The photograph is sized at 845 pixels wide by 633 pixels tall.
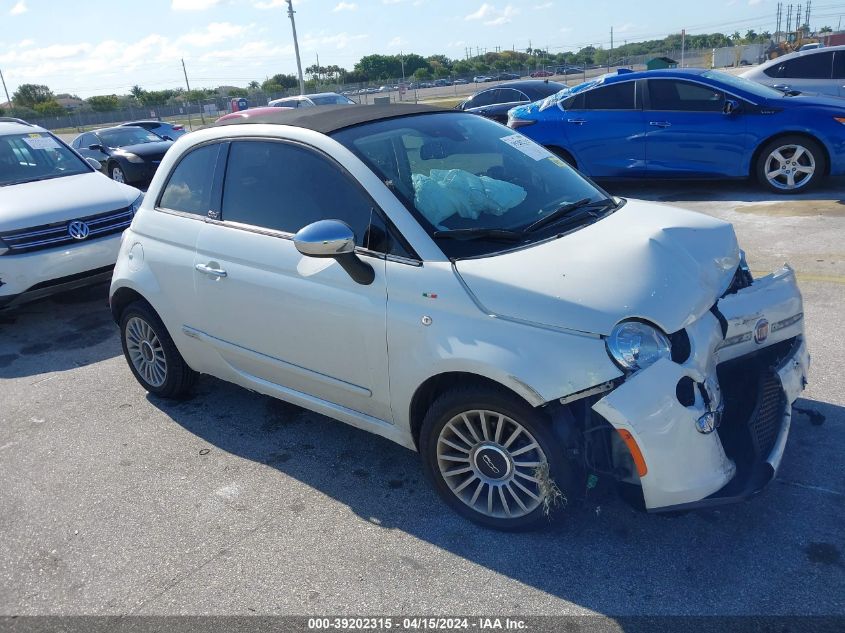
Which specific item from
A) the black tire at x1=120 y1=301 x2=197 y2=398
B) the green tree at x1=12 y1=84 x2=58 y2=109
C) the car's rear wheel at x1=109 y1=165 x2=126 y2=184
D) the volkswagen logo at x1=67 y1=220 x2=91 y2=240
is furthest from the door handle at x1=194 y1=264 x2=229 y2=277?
the green tree at x1=12 y1=84 x2=58 y2=109

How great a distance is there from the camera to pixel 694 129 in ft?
29.1

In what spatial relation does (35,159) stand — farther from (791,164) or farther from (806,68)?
(806,68)

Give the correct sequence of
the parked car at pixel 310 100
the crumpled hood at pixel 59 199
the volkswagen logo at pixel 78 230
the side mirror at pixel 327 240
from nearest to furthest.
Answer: the side mirror at pixel 327 240, the crumpled hood at pixel 59 199, the volkswagen logo at pixel 78 230, the parked car at pixel 310 100

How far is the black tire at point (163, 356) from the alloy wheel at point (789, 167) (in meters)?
7.32

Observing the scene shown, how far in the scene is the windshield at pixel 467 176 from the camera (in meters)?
3.29

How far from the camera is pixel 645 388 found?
2615 millimetres

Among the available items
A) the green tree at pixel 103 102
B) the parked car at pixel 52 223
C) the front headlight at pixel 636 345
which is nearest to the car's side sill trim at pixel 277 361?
the front headlight at pixel 636 345

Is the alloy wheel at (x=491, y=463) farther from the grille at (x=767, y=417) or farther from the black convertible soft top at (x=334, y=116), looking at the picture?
the black convertible soft top at (x=334, y=116)

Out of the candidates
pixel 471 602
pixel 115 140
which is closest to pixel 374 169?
pixel 471 602

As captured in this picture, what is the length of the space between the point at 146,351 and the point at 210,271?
1.19 metres

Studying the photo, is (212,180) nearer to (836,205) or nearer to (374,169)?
(374,169)

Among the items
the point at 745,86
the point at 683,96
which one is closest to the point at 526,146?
the point at 683,96

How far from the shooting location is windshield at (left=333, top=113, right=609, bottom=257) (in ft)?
10.8

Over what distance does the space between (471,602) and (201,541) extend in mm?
1319
